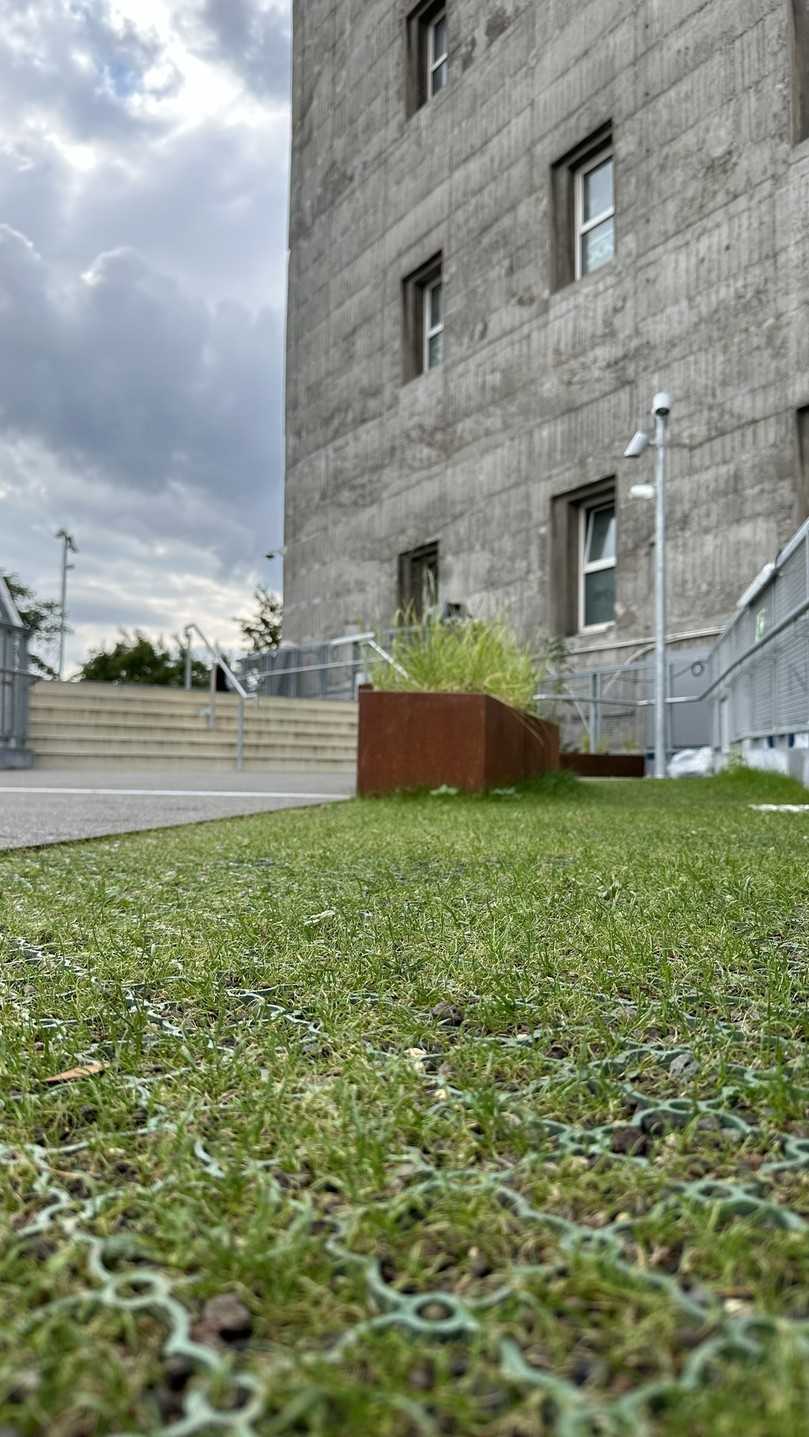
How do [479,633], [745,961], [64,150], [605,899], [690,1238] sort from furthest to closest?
[64,150] → [479,633] → [605,899] → [745,961] → [690,1238]

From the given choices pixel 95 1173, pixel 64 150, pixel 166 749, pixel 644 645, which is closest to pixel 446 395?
pixel 644 645

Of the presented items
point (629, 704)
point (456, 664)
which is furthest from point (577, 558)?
point (456, 664)

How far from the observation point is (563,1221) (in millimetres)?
690

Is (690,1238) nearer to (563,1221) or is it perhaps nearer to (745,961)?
(563,1221)

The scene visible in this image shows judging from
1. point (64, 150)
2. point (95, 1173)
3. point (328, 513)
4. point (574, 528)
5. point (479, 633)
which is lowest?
point (95, 1173)

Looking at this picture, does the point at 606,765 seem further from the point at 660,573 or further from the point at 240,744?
the point at 240,744

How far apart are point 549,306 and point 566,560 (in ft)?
10.9

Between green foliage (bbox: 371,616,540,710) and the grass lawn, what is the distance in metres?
4.34

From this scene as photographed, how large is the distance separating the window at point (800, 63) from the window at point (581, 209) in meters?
2.93

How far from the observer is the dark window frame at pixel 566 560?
41.3 feet

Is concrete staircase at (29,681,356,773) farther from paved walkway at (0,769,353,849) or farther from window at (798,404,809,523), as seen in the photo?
window at (798,404,809,523)

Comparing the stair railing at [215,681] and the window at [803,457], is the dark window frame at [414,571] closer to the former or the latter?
the stair railing at [215,681]

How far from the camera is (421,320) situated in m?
→ 16.5

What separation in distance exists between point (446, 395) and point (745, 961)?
14.5 metres
